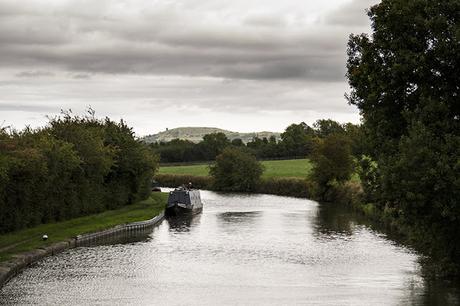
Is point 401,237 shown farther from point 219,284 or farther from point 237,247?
A: point 219,284

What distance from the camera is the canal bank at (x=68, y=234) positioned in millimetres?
34500

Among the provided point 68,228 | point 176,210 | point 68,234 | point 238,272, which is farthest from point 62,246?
point 176,210

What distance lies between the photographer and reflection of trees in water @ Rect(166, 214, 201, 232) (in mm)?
56963

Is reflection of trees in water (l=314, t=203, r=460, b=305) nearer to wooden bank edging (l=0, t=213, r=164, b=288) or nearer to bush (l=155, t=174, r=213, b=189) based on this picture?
wooden bank edging (l=0, t=213, r=164, b=288)

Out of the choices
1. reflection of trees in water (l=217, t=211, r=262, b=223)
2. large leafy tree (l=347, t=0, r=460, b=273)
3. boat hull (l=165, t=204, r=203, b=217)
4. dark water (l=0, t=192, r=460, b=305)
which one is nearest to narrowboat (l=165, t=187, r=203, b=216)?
boat hull (l=165, t=204, r=203, b=217)

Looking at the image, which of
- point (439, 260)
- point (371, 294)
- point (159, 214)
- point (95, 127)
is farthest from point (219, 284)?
point (95, 127)

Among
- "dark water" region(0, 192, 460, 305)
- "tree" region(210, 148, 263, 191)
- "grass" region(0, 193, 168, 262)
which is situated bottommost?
"dark water" region(0, 192, 460, 305)

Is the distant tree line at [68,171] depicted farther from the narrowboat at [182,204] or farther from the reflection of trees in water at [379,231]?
the reflection of trees in water at [379,231]

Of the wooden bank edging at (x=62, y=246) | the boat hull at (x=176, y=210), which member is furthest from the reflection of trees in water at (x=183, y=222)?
the wooden bank edging at (x=62, y=246)

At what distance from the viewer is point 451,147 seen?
90.4 ft

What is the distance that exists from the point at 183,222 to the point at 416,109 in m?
36.4

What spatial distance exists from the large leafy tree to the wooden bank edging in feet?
57.0

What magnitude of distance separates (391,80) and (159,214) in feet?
123

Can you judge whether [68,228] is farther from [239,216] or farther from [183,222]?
[239,216]
